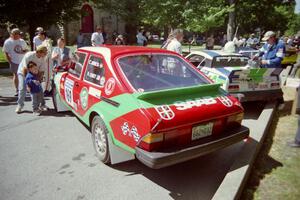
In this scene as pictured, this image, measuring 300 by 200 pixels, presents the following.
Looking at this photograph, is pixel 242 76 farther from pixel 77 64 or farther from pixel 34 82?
pixel 34 82

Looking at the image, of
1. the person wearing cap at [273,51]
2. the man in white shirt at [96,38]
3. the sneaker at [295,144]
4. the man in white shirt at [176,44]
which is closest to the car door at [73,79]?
the man in white shirt at [176,44]

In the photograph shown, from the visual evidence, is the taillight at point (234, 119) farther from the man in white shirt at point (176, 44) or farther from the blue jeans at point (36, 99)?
the blue jeans at point (36, 99)

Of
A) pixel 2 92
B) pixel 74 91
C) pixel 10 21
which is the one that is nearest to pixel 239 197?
pixel 74 91

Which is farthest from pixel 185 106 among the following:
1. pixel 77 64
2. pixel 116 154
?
pixel 77 64

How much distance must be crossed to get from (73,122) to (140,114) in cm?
317

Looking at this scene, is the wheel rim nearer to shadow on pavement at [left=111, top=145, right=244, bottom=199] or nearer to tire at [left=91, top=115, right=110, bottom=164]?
tire at [left=91, top=115, right=110, bottom=164]

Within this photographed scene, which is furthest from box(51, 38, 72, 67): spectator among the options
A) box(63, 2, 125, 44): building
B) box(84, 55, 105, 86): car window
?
box(63, 2, 125, 44): building

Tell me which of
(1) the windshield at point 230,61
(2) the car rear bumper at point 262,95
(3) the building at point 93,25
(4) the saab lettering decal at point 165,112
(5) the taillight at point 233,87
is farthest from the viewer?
(3) the building at point 93,25

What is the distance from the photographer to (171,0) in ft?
57.8

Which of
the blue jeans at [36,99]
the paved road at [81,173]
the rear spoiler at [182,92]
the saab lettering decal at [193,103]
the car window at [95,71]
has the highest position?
the car window at [95,71]

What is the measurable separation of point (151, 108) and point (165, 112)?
17 centimetres

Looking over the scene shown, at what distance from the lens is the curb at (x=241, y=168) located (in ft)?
10.2

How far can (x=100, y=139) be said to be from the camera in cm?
420

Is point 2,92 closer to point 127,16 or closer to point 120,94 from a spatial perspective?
point 120,94
